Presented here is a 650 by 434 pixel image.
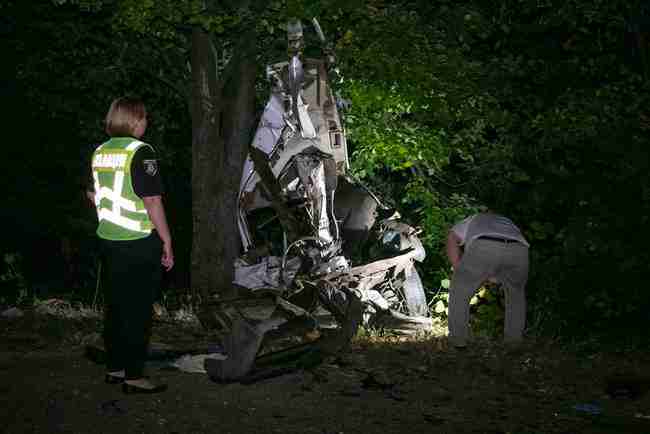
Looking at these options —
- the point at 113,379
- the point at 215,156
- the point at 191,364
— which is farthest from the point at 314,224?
the point at 113,379

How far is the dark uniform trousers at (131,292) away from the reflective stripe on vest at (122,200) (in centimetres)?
7

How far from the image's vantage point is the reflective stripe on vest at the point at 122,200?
5238mm

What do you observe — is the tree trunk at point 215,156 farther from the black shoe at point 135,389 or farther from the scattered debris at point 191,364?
the black shoe at point 135,389

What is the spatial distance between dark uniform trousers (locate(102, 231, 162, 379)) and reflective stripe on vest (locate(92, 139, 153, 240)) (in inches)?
2.6

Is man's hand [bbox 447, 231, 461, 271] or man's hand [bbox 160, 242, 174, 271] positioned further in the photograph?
man's hand [bbox 447, 231, 461, 271]

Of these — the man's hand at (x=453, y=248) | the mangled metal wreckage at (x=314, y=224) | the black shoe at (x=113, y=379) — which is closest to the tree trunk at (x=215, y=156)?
the mangled metal wreckage at (x=314, y=224)

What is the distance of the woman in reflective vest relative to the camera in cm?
523

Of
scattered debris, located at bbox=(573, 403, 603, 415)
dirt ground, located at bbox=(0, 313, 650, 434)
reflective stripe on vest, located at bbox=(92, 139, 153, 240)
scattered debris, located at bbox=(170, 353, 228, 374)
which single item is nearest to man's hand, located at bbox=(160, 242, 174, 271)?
reflective stripe on vest, located at bbox=(92, 139, 153, 240)

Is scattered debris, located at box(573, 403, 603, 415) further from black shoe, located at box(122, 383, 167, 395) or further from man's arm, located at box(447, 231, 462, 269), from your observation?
black shoe, located at box(122, 383, 167, 395)

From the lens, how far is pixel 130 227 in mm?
5250

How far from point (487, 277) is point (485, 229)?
0.46 metres

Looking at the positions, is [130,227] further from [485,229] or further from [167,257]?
[485,229]

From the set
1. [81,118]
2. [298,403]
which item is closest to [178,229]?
[81,118]

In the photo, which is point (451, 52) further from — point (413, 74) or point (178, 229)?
point (178, 229)
